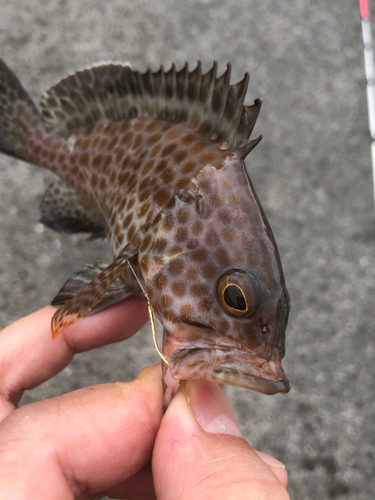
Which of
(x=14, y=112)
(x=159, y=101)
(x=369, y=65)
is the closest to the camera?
(x=159, y=101)

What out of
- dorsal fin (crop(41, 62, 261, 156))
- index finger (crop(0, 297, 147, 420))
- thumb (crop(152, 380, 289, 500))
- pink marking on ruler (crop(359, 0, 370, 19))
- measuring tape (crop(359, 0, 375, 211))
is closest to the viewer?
thumb (crop(152, 380, 289, 500))

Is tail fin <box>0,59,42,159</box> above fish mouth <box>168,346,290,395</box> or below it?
above

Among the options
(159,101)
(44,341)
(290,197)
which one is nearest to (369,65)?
(290,197)

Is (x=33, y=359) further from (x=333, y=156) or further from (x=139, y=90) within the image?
(x=333, y=156)

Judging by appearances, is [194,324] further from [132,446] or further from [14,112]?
[14,112]

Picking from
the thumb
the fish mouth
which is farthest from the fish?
the thumb

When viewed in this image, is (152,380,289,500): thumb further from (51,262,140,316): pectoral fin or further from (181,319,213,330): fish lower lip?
(51,262,140,316): pectoral fin
